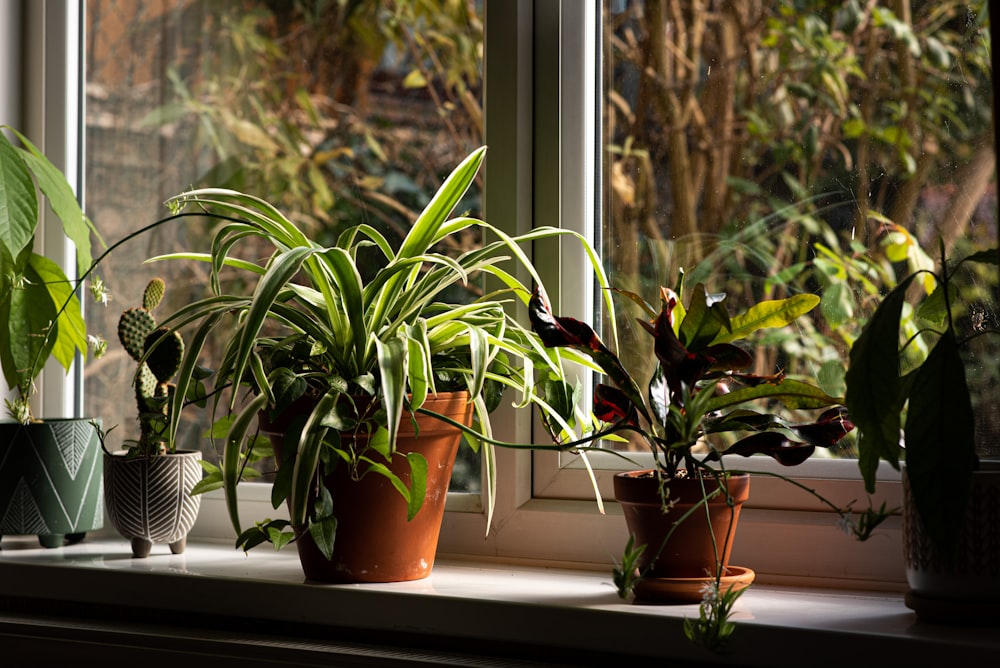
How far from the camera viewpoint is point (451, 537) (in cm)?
141

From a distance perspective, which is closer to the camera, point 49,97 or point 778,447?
point 778,447

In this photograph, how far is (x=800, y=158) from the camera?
1259mm

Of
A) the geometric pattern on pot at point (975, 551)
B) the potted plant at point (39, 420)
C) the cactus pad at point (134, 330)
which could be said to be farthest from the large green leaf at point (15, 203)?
the geometric pattern on pot at point (975, 551)

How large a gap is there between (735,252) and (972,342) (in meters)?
0.30

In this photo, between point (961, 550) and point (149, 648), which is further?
point (149, 648)

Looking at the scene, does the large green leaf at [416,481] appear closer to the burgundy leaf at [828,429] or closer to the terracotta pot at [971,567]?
the burgundy leaf at [828,429]

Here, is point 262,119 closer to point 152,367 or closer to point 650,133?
point 152,367

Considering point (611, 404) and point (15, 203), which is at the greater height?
point (15, 203)

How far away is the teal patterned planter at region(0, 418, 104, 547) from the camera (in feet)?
4.72

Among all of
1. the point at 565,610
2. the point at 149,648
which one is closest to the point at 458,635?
the point at 565,610

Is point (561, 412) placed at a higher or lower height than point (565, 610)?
higher

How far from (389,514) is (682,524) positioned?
34 centimetres

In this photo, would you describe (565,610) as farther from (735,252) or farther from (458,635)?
(735,252)

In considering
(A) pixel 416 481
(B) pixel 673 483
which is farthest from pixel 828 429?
(A) pixel 416 481
